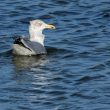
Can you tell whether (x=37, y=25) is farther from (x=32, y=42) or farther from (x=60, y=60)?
(x=60, y=60)

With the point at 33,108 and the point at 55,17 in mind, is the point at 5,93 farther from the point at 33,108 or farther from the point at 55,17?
the point at 55,17

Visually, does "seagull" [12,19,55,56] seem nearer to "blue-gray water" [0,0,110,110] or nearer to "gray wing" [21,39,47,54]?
"gray wing" [21,39,47,54]

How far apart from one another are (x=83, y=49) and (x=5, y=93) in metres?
3.78

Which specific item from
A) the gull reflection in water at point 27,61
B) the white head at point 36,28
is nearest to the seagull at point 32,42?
the white head at point 36,28

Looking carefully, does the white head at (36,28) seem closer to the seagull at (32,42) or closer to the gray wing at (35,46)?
the seagull at (32,42)

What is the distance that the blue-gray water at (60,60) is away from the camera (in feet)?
47.3

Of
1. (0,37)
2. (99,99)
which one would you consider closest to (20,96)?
(99,99)

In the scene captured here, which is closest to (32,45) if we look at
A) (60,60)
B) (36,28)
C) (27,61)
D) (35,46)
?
(35,46)

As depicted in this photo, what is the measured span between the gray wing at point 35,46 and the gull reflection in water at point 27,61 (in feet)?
0.41

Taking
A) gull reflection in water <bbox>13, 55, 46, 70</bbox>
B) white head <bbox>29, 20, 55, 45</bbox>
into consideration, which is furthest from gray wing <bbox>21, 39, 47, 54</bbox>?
white head <bbox>29, 20, 55, 45</bbox>

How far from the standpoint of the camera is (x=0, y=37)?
62.8ft

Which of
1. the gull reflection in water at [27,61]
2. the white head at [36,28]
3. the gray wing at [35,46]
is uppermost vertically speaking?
the white head at [36,28]

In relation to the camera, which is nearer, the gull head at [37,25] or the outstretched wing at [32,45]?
the outstretched wing at [32,45]

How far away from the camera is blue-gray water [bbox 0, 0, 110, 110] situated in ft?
47.3
